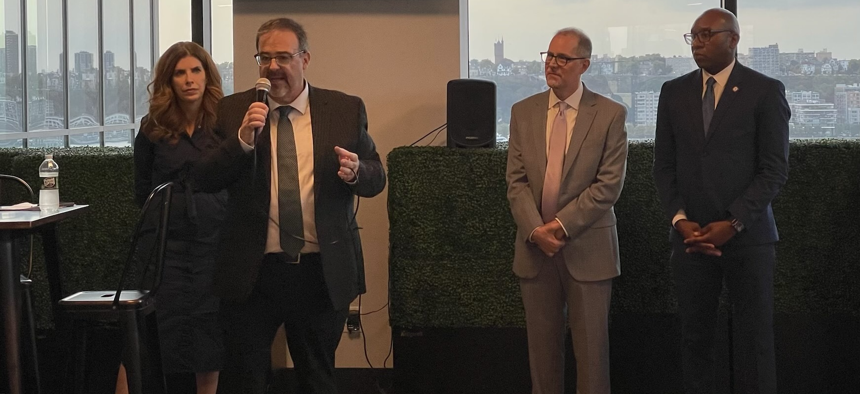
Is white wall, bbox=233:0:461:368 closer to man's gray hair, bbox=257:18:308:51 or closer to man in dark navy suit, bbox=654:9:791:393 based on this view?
man in dark navy suit, bbox=654:9:791:393

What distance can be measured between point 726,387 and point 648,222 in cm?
85

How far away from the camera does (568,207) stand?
358 centimetres

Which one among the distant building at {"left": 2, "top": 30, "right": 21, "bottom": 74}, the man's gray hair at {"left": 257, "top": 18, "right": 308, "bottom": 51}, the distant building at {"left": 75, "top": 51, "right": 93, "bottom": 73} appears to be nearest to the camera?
the man's gray hair at {"left": 257, "top": 18, "right": 308, "bottom": 51}

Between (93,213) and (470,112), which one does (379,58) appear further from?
(93,213)

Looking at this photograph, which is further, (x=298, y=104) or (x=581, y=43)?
(x=581, y=43)

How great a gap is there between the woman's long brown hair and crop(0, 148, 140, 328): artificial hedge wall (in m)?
0.87

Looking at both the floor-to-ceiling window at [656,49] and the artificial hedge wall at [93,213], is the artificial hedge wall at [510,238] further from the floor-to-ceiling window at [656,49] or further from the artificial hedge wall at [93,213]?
the artificial hedge wall at [93,213]

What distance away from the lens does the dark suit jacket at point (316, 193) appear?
9.73 ft

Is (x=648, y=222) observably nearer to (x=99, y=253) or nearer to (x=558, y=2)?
(x=558, y=2)

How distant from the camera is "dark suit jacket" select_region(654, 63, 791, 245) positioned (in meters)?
3.63

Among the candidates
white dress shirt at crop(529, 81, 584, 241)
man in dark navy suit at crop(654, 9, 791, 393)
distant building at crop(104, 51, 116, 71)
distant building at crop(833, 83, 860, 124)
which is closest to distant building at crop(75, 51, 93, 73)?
distant building at crop(104, 51, 116, 71)

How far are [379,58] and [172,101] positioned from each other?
4.78ft

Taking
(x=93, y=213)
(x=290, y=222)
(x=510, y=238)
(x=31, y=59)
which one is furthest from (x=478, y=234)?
(x=31, y=59)

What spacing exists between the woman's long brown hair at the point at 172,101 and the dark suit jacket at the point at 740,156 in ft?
6.45
